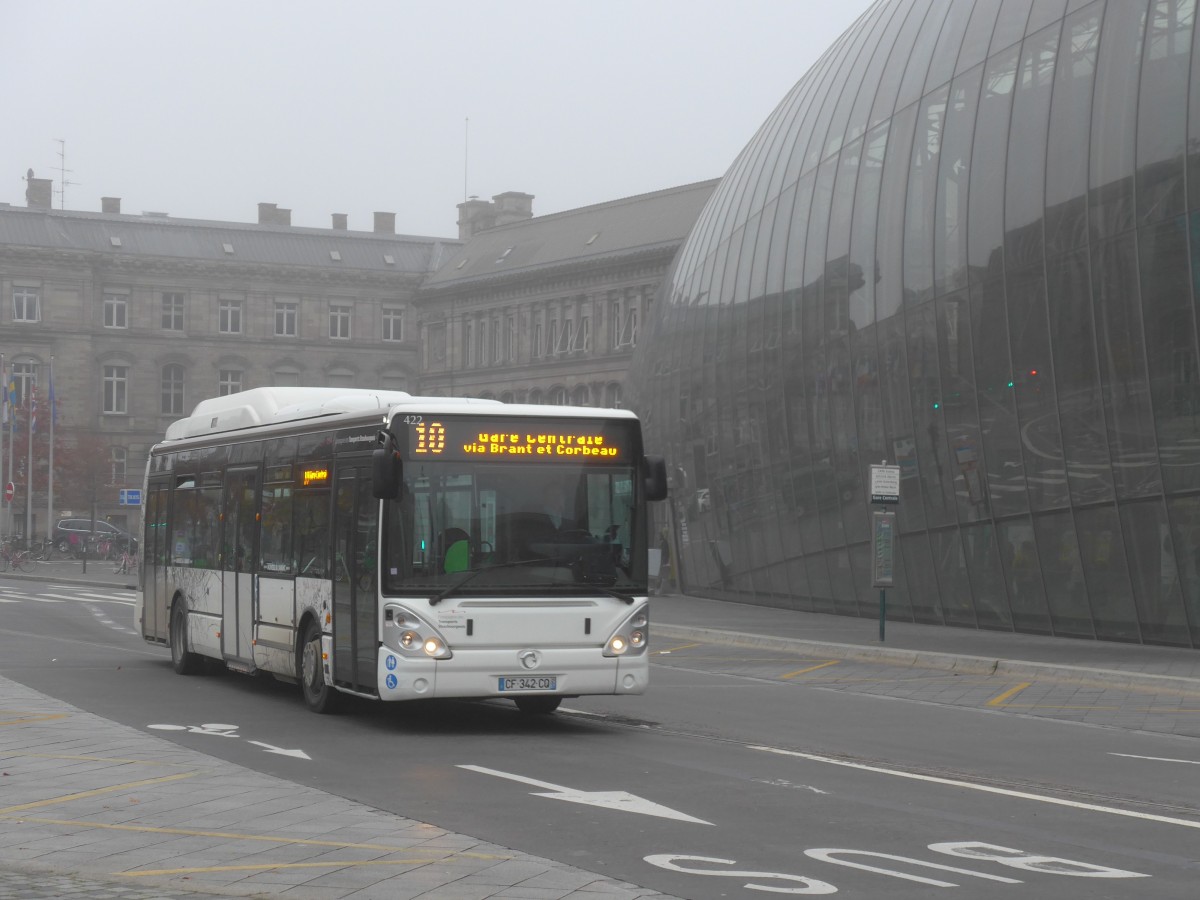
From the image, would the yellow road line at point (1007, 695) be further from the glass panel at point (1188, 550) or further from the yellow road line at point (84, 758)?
the yellow road line at point (84, 758)

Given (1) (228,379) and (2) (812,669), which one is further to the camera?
(1) (228,379)

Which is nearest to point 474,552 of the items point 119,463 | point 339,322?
point 119,463

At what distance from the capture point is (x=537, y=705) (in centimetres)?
1661

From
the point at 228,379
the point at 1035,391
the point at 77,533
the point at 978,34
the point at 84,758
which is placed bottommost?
the point at 84,758

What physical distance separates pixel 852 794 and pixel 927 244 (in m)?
19.8

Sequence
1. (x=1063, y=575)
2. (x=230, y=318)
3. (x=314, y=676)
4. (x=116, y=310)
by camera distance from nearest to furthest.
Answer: (x=314, y=676)
(x=1063, y=575)
(x=116, y=310)
(x=230, y=318)

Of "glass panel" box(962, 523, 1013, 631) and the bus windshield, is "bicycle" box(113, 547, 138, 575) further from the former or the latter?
the bus windshield

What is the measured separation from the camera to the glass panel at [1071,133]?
1016 inches

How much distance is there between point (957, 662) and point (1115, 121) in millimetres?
8180

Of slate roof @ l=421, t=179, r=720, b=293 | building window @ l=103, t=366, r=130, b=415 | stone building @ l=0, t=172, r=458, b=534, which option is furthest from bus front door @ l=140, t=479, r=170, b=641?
building window @ l=103, t=366, r=130, b=415

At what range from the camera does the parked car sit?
79.1m

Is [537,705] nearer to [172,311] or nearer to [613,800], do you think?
[613,800]

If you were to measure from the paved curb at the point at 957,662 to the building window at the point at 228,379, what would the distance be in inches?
3249

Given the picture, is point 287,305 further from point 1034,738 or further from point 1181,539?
point 1034,738
